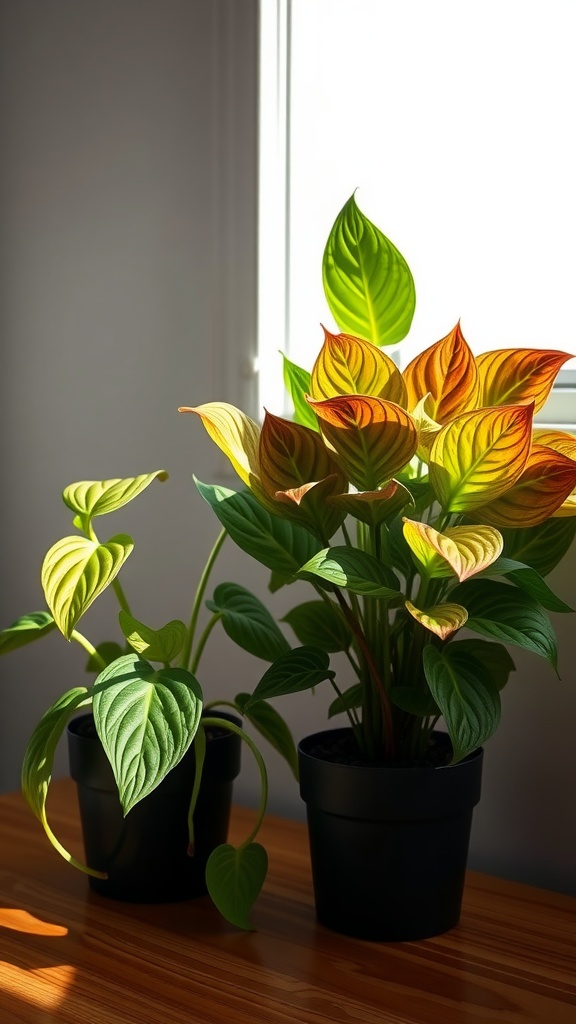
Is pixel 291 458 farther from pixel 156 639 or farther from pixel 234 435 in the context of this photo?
pixel 156 639

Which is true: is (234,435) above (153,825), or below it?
above

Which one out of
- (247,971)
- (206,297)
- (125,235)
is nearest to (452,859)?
(247,971)

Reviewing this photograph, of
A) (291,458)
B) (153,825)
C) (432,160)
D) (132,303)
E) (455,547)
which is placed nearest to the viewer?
(455,547)

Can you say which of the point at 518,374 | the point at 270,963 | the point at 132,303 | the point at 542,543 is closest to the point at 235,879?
the point at 270,963

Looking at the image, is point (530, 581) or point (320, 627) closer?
point (530, 581)

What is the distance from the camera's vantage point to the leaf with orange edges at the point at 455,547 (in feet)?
2.38

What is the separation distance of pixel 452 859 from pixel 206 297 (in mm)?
782

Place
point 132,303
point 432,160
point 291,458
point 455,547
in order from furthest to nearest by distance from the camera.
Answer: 1. point 132,303
2. point 432,160
3. point 291,458
4. point 455,547

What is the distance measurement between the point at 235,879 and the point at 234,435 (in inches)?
15.8

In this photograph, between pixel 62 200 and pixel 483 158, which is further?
pixel 62 200

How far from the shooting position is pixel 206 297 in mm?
1333

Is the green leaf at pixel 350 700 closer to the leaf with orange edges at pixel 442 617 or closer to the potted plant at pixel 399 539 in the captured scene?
the potted plant at pixel 399 539

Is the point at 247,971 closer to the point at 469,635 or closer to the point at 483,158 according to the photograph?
the point at 469,635

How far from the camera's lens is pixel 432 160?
1.26 m
